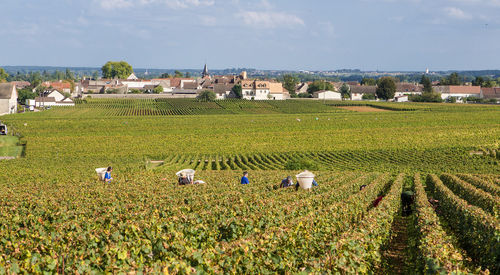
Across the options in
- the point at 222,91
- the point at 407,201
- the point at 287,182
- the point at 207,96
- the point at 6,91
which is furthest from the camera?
the point at 222,91

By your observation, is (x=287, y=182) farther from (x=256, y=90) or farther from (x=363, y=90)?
(x=363, y=90)

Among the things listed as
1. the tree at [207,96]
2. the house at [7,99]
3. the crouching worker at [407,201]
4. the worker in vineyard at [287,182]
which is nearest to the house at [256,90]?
the tree at [207,96]

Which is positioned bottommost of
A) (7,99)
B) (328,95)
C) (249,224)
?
(7,99)

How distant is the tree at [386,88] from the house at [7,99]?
115540mm

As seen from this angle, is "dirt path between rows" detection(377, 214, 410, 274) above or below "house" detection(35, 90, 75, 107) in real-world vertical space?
above

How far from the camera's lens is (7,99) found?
109812mm

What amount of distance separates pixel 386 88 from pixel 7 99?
11775cm

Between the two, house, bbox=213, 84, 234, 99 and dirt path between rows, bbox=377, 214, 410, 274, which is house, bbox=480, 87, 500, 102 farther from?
dirt path between rows, bbox=377, 214, 410, 274

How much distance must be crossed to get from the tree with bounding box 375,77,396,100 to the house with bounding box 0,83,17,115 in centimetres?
11554

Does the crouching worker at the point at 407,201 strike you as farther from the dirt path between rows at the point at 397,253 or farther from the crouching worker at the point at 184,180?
the crouching worker at the point at 184,180

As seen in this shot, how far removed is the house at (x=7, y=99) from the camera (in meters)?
110

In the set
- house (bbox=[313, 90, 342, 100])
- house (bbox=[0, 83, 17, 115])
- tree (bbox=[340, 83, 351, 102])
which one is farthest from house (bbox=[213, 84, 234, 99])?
house (bbox=[0, 83, 17, 115])

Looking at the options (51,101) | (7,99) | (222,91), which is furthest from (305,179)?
(222,91)

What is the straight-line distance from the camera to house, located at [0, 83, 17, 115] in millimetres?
109656
